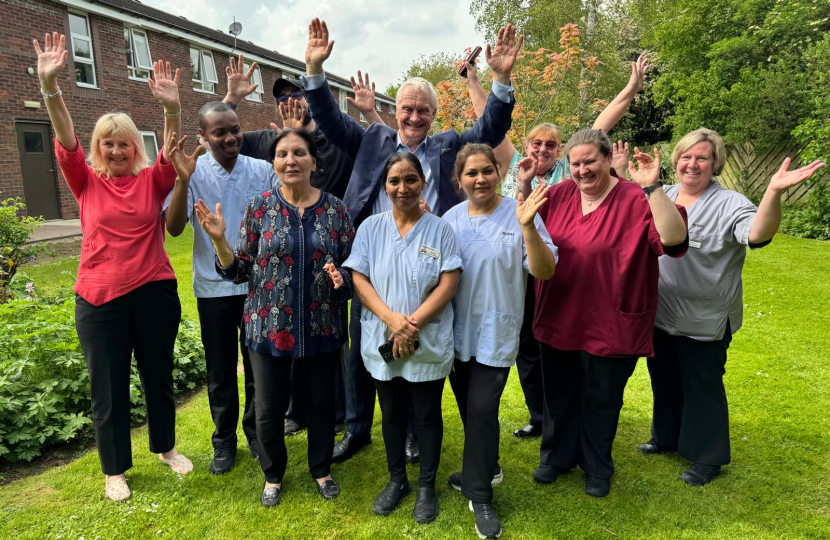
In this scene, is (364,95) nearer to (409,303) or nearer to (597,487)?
(409,303)

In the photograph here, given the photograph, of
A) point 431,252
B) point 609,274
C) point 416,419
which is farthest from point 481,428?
point 609,274

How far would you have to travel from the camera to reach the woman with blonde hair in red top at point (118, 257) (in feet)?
9.71

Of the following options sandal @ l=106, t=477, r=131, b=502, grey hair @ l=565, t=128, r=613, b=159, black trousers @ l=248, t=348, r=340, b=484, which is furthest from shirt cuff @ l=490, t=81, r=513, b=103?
sandal @ l=106, t=477, r=131, b=502

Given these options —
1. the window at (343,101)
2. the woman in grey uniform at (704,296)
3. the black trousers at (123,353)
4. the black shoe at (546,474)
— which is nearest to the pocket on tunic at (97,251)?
the black trousers at (123,353)

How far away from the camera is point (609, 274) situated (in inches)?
115

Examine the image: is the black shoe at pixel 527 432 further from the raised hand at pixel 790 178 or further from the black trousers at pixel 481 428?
the raised hand at pixel 790 178

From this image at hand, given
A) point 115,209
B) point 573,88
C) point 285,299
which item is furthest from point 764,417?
point 573,88

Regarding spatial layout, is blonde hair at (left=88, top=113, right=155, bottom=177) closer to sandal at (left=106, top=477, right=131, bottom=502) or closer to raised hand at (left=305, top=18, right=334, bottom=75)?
raised hand at (left=305, top=18, right=334, bottom=75)

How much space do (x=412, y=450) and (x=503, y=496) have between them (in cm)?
74

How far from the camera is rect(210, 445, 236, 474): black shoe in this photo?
342cm

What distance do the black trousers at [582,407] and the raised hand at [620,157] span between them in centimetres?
124

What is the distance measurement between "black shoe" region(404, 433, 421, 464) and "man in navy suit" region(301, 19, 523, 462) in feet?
1.49

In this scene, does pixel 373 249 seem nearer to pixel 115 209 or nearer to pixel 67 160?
pixel 115 209

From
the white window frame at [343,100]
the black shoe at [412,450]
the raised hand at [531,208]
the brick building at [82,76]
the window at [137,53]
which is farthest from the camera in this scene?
the white window frame at [343,100]
